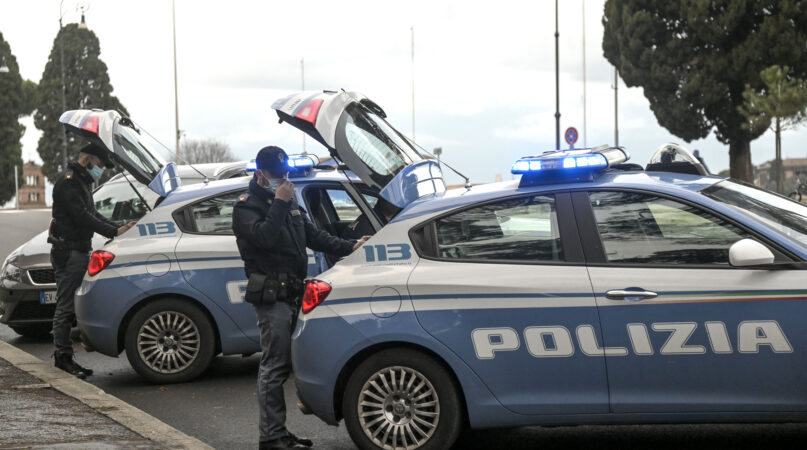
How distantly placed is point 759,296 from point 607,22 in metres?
48.9

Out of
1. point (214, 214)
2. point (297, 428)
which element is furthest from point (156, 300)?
point (297, 428)

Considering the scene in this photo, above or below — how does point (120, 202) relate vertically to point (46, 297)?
above

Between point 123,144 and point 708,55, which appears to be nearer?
point 123,144

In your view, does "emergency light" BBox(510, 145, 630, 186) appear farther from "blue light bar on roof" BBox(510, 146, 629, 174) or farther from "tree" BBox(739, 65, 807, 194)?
"tree" BBox(739, 65, 807, 194)

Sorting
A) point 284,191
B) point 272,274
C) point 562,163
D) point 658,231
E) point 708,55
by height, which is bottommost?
point 272,274

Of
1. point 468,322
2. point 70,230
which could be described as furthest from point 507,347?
point 70,230

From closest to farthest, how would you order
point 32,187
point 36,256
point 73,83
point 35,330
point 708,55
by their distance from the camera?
1. point 36,256
2. point 35,330
3. point 708,55
4. point 73,83
5. point 32,187

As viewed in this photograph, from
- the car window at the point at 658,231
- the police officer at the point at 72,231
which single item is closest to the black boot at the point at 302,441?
the car window at the point at 658,231

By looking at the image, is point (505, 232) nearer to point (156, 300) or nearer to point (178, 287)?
point (178, 287)

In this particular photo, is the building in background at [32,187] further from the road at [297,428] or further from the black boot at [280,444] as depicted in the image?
the black boot at [280,444]

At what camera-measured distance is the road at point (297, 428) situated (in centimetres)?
623

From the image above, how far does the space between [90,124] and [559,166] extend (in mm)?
4904

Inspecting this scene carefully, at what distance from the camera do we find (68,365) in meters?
9.21

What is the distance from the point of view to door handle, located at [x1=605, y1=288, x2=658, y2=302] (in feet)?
17.7
